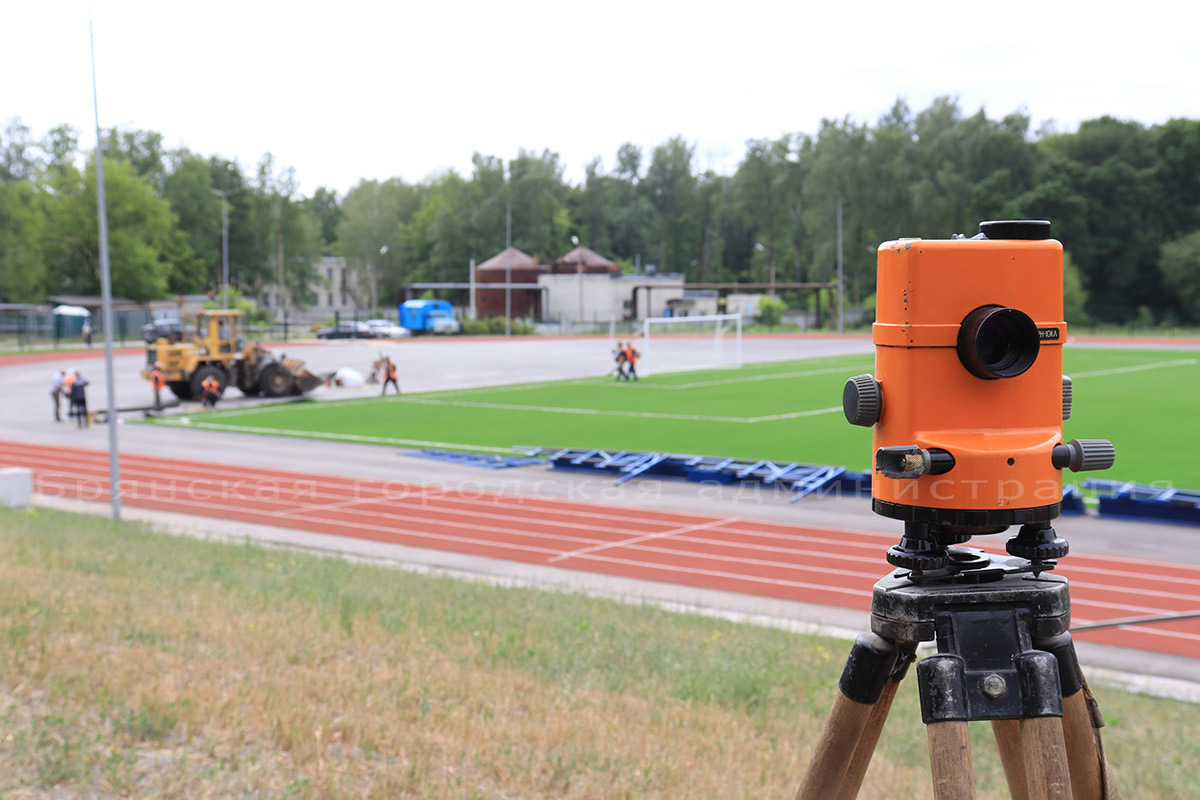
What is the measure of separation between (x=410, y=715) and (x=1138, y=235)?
3200 inches

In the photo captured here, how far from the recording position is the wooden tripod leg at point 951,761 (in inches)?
75.3

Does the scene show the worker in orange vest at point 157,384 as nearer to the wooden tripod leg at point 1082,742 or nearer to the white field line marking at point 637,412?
the white field line marking at point 637,412

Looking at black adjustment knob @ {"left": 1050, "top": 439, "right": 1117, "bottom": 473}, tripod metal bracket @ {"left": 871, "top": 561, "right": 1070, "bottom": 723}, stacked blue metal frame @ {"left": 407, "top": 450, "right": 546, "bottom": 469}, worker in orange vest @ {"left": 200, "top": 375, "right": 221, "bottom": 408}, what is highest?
black adjustment knob @ {"left": 1050, "top": 439, "right": 1117, "bottom": 473}

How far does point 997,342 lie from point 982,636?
21.6 inches

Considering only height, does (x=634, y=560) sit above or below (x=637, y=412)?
below

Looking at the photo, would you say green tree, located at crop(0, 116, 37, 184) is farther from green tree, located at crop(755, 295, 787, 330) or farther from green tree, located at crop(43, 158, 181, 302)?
green tree, located at crop(755, 295, 787, 330)

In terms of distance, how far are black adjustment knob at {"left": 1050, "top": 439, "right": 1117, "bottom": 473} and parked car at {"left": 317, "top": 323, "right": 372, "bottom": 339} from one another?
71.5m

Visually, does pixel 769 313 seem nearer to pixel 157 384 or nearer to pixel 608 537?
pixel 157 384

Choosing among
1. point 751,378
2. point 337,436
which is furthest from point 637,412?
point 751,378

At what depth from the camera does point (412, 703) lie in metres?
5.39

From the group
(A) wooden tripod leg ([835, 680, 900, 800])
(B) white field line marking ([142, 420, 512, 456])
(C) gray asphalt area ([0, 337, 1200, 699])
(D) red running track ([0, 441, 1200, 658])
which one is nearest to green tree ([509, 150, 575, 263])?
(C) gray asphalt area ([0, 337, 1200, 699])

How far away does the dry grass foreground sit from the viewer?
438 cm

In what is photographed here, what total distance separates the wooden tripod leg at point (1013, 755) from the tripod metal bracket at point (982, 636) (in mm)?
130

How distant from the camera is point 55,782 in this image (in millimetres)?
4230
